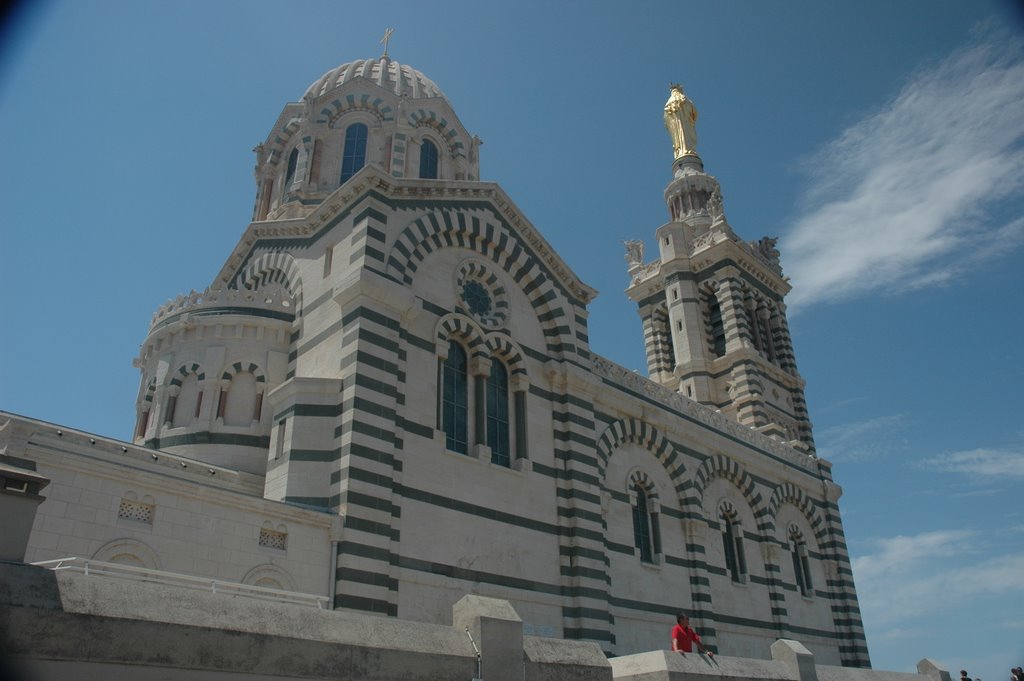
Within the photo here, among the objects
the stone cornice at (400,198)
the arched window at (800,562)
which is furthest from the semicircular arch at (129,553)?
the arched window at (800,562)

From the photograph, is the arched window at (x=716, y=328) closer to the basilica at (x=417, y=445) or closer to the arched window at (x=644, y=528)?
the basilica at (x=417, y=445)

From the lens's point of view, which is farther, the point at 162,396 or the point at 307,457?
the point at 162,396

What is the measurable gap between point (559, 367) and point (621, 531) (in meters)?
5.28

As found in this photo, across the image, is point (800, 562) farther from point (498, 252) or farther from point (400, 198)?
point (400, 198)

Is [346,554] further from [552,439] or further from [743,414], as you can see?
[743,414]

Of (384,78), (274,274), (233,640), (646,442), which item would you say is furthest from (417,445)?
(384,78)

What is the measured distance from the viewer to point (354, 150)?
89.6 ft

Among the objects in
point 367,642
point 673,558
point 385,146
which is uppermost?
point 385,146

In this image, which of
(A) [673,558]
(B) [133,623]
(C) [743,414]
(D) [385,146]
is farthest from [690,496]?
(B) [133,623]

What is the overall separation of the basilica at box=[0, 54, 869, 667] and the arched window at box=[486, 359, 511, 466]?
65 mm

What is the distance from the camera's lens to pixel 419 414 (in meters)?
17.5

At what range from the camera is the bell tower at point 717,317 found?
1401 inches

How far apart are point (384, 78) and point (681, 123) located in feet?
75.0

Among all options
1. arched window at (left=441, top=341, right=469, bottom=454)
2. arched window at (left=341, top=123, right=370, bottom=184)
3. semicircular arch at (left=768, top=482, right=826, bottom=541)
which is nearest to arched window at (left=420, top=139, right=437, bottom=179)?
arched window at (left=341, top=123, right=370, bottom=184)
